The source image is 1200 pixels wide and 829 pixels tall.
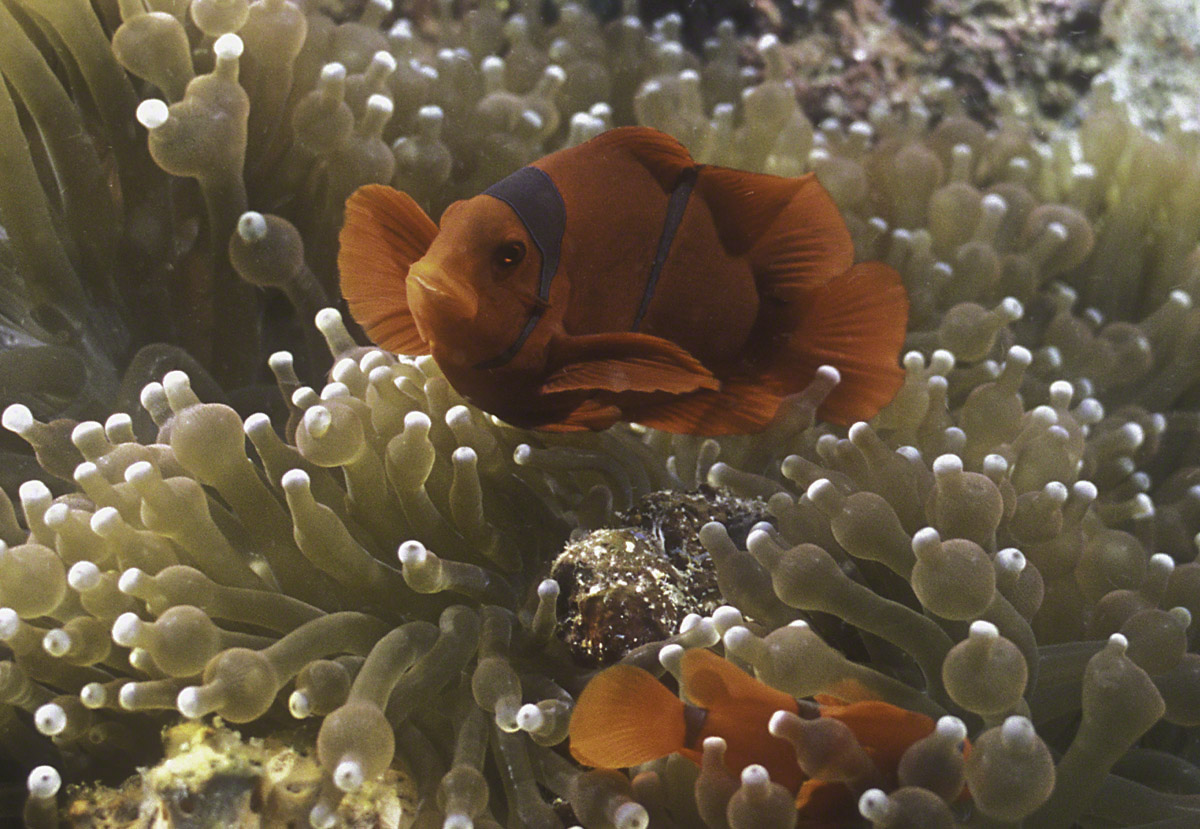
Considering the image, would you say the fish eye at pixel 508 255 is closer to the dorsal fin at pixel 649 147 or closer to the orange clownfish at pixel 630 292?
the orange clownfish at pixel 630 292

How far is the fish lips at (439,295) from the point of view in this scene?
3.45 feet

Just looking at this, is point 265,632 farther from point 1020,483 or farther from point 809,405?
point 1020,483

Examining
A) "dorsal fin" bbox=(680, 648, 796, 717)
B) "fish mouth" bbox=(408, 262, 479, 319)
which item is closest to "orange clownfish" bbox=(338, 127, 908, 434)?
"fish mouth" bbox=(408, 262, 479, 319)

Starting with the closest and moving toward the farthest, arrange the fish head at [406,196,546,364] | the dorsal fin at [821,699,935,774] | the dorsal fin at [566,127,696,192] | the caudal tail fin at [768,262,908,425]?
the dorsal fin at [821,699,935,774], the fish head at [406,196,546,364], the dorsal fin at [566,127,696,192], the caudal tail fin at [768,262,908,425]

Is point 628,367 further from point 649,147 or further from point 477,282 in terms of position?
point 649,147

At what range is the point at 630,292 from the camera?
126 centimetres

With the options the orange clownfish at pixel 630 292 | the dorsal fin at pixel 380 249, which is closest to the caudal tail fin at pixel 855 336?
the orange clownfish at pixel 630 292

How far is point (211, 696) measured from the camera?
3.28 ft

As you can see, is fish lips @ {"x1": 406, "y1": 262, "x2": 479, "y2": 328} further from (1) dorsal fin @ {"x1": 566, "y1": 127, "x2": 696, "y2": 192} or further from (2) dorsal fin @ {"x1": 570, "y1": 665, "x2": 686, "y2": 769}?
(2) dorsal fin @ {"x1": 570, "y1": 665, "x2": 686, "y2": 769}

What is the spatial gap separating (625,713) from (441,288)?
1.65ft

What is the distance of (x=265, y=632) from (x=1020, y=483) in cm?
108

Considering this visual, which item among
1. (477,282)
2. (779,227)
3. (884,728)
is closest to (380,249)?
(477,282)

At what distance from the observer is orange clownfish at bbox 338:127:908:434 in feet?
3.66

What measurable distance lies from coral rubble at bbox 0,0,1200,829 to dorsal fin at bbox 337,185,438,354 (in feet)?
0.31
